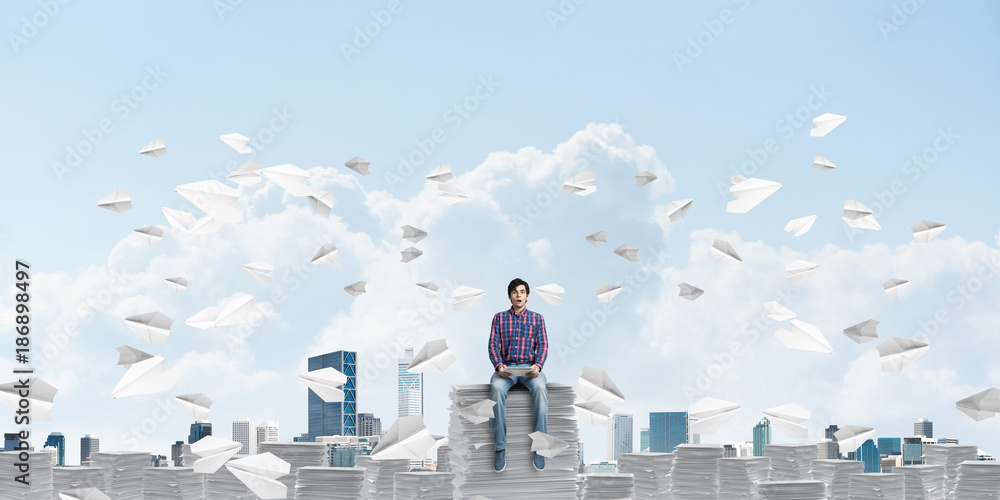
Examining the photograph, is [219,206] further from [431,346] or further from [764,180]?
[764,180]

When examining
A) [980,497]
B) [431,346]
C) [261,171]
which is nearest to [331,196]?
[261,171]

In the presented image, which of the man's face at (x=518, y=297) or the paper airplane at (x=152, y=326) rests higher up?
the man's face at (x=518, y=297)

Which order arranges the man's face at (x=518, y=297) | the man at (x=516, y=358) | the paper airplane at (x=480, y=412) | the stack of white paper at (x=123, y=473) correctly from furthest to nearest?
the stack of white paper at (x=123, y=473), the man's face at (x=518, y=297), the man at (x=516, y=358), the paper airplane at (x=480, y=412)

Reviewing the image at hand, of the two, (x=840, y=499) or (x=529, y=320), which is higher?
(x=529, y=320)

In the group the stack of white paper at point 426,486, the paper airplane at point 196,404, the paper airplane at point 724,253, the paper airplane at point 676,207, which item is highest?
the paper airplane at point 676,207

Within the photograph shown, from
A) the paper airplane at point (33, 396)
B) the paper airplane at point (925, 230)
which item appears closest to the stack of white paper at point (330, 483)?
the paper airplane at point (33, 396)

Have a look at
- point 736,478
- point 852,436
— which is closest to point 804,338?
point 852,436

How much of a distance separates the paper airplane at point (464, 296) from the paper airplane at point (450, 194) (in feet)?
5.04

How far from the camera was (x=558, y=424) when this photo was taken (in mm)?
10531

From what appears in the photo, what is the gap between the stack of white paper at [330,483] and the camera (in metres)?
10.4

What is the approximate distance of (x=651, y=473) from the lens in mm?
12242

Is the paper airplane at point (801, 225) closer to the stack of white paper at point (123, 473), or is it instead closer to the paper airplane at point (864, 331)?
the paper airplane at point (864, 331)

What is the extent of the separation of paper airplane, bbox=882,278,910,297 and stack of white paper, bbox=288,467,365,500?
9.24m

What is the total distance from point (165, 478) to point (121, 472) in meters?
0.90
